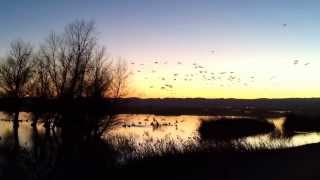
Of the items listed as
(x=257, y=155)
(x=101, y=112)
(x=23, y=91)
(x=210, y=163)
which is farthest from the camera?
(x=23, y=91)

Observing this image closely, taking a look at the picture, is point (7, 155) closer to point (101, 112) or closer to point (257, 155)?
point (101, 112)

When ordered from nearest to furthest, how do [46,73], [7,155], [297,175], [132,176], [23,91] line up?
[297,175], [132,176], [7,155], [46,73], [23,91]

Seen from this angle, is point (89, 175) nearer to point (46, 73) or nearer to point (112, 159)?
point (112, 159)

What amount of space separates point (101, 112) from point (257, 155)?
2141cm

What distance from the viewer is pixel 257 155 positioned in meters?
25.3

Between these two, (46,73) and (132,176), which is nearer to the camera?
(132,176)

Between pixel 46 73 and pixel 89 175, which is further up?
pixel 46 73

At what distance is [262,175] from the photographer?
1766 centimetres

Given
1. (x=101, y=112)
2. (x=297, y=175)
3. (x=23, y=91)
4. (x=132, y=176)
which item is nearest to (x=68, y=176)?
(x=132, y=176)

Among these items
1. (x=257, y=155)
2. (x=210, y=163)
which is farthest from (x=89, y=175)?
(x=257, y=155)

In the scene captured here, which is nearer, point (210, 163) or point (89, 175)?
point (89, 175)

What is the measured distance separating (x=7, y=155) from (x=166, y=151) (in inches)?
486

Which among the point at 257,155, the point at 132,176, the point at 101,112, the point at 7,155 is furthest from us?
the point at 101,112

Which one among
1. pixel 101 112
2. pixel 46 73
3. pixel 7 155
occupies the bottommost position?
pixel 7 155
